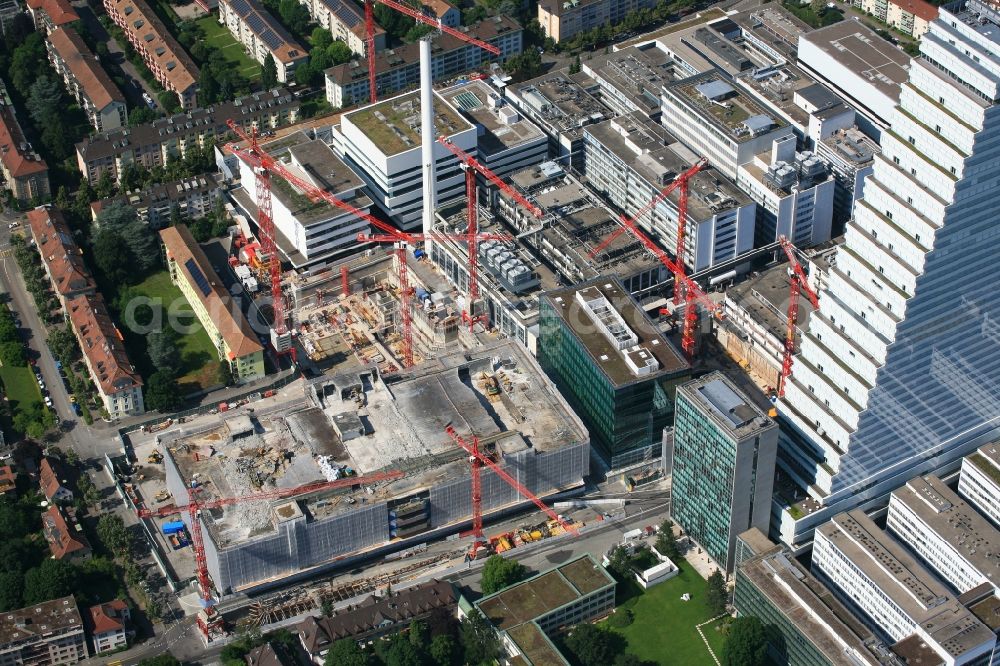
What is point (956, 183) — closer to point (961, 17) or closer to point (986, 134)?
point (986, 134)

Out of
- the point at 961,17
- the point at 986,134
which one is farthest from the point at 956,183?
the point at 961,17

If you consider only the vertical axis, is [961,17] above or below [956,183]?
above

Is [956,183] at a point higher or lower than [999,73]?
lower
